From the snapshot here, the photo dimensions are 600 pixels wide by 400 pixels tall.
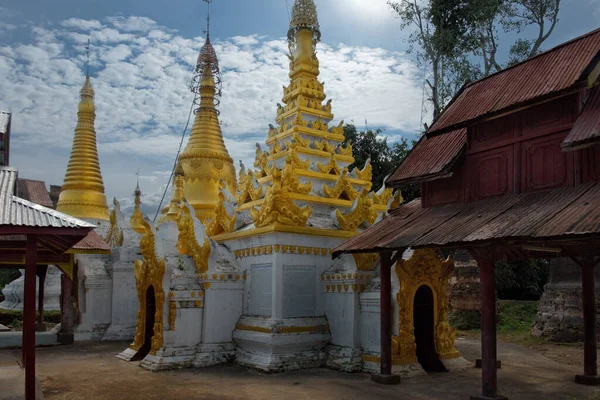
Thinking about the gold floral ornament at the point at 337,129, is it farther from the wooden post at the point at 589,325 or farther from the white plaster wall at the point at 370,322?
the wooden post at the point at 589,325

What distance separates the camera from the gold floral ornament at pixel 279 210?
14672 millimetres

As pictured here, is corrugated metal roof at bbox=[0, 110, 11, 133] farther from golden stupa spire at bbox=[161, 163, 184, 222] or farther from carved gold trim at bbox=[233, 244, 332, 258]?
golden stupa spire at bbox=[161, 163, 184, 222]

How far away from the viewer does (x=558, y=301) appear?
20.3m

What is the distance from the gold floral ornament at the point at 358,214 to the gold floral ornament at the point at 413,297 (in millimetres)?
2642

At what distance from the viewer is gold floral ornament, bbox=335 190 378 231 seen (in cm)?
1591

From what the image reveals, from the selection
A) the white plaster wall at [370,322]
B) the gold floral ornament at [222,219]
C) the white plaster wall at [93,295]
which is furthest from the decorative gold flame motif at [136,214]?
the white plaster wall at [370,322]

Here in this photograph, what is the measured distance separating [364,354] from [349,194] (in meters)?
5.16

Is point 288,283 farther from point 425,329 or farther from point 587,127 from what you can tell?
point 587,127

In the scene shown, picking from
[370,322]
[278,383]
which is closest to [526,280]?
[370,322]

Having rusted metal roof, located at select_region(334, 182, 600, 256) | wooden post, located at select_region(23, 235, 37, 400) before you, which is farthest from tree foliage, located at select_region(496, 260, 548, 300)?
wooden post, located at select_region(23, 235, 37, 400)

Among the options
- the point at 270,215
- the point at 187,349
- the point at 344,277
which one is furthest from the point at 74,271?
the point at 344,277

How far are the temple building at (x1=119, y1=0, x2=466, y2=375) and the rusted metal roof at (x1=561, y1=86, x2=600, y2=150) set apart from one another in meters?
5.13

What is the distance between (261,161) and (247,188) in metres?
1.03

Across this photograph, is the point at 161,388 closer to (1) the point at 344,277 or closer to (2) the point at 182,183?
(1) the point at 344,277
